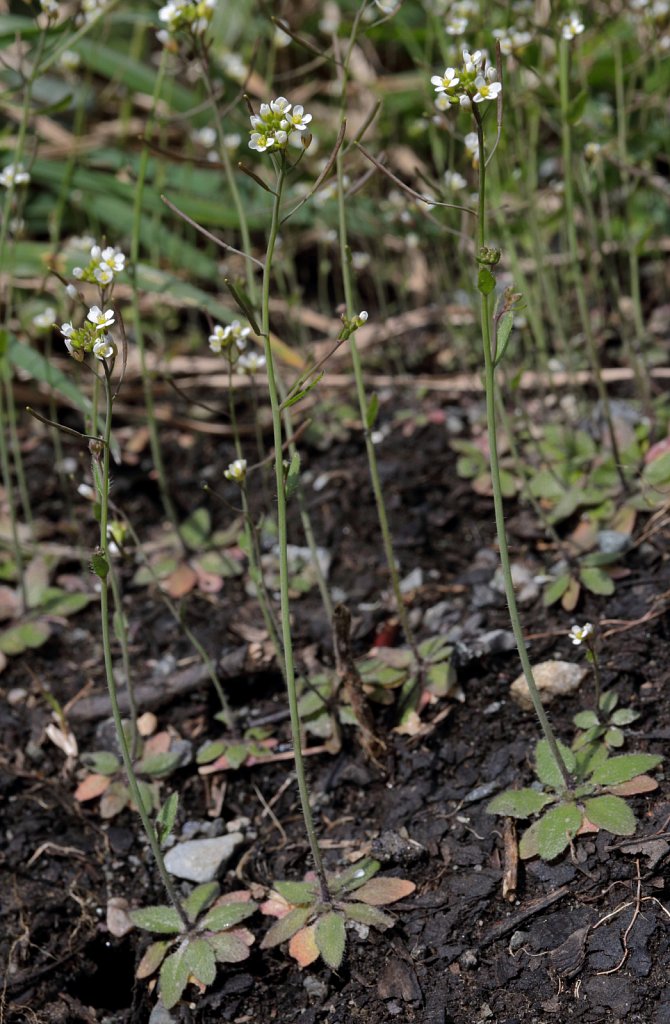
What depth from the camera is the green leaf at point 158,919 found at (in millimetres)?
1821

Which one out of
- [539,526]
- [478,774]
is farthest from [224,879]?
[539,526]

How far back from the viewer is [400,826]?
1954 mm

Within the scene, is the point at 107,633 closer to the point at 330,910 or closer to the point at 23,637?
the point at 330,910

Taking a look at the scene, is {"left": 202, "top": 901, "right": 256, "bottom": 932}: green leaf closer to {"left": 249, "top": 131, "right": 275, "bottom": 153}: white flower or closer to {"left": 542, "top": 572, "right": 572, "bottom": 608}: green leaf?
{"left": 542, "top": 572, "right": 572, "bottom": 608}: green leaf

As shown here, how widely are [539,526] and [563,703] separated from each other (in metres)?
0.63

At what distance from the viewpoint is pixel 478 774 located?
2.00 metres

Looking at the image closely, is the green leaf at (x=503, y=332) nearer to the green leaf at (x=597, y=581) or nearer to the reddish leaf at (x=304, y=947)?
the green leaf at (x=597, y=581)

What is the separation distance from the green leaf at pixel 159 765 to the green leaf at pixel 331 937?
0.55m

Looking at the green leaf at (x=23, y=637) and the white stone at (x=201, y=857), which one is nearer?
the white stone at (x=201, y=857)

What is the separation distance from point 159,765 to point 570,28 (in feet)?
6.02

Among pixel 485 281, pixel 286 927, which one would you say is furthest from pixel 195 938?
pixel 485 281

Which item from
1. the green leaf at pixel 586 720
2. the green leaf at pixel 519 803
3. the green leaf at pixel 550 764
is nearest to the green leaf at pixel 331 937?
the green leaf at pixel 519 803

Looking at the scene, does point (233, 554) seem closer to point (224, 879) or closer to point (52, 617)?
Answer: point (52, 617)

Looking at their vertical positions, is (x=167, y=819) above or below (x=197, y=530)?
below
